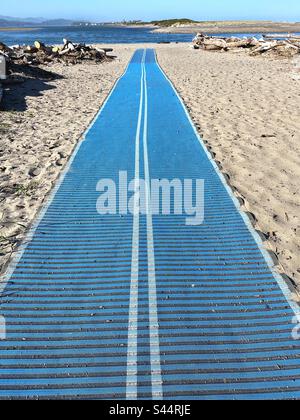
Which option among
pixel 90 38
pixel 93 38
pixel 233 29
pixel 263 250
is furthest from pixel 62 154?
pixel 233 29

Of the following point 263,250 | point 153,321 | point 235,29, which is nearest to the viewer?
point 153,321

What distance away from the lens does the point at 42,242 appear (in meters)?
5.97

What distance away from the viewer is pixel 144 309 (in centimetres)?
468

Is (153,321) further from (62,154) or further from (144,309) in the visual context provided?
(62,154)

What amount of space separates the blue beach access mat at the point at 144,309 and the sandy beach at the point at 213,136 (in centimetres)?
43

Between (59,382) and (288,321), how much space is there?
2.57 metres

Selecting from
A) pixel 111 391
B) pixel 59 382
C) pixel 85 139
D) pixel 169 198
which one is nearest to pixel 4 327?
pixel 59 382

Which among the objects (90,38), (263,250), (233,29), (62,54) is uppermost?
(233,29)

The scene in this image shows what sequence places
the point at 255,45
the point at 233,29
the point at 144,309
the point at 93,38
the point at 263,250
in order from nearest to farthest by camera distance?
the point at 144,309, the point at 263,250, the point at 255,45, the point at 93,38, the point at 233,29

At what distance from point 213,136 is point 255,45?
29.8m

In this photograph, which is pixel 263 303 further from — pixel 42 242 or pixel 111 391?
pixel 42 242

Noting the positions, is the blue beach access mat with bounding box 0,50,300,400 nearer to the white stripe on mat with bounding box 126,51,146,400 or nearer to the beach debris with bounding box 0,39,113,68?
the white stripe on mat with bounding box 126,51,146,400

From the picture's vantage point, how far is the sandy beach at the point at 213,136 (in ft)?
21.8

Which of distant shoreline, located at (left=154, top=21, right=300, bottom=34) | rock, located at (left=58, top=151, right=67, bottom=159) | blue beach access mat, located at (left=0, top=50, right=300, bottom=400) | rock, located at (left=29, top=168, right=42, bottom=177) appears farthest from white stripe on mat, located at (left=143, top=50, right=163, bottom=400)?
distant shoreline, located at (left=154, top=21, right=300, bottom=34)
